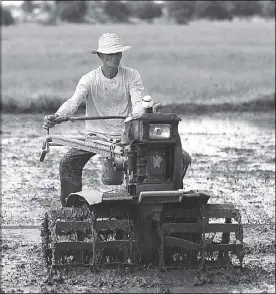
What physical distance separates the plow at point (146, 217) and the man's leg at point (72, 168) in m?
0.84

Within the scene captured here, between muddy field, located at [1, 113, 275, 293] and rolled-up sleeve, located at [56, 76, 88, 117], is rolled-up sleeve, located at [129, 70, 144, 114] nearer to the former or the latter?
rolled-up sleeve, located at [56, 76, 88, 117]

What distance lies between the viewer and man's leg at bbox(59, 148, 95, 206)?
27.0 feet

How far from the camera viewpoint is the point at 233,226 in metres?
7.21

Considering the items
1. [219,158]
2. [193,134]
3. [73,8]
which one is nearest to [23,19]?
[73,8]

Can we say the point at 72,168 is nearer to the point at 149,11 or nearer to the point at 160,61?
the point at 160,61

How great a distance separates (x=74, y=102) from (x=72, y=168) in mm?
663

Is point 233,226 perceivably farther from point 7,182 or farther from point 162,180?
point 7,182

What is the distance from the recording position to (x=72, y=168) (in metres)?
8.26

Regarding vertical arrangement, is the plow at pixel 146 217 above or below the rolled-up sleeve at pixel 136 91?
below

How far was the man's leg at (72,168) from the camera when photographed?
822 cm

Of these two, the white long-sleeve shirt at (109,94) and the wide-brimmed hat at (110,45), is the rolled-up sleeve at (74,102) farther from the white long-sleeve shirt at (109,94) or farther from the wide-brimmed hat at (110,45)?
the wide-brimmed hat at (110,45)

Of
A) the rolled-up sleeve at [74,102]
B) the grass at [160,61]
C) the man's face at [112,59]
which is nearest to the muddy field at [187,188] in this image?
the rolled-up sleeve at [74,102]

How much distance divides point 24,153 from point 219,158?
303 centimetres

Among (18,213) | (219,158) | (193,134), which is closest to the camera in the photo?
(18,213)
